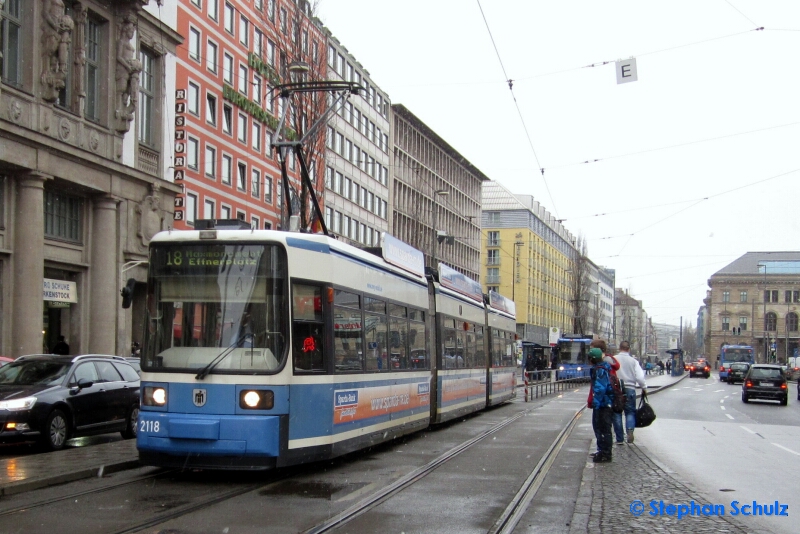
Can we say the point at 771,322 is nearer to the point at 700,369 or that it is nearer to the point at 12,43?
the point at 700,369

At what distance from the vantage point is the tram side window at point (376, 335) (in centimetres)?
1269

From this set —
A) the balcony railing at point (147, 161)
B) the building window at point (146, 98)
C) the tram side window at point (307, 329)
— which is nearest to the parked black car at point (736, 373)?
the balcony railing at point (147, 161)

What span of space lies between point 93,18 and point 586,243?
63.2 metres

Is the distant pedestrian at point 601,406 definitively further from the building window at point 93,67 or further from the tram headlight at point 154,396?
the building window at point 93,67

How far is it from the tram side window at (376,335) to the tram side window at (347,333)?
0.33 meters

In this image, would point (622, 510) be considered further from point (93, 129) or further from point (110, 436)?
point (93, 129)

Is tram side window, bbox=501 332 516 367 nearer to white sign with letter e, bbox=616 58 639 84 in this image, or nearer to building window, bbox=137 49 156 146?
white sign with letter e, bbox=616 58 639 84

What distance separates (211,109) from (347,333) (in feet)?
109

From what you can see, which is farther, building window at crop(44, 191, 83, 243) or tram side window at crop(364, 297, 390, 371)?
building window at crop(44, 191, 83, 243)

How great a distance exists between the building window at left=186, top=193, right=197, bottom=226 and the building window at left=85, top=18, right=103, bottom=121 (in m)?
10.7

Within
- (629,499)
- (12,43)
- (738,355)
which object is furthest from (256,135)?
(738,355)

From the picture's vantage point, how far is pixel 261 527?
7496mm

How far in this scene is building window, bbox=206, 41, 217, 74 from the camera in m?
42.3

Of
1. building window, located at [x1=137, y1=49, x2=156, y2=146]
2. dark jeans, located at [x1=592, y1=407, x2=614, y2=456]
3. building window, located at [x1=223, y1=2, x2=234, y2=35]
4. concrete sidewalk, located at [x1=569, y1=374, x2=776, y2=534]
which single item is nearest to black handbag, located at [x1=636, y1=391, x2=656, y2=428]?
concrete sidewalk, located at [x1=569, y1=374, x2=776, y2=534]
